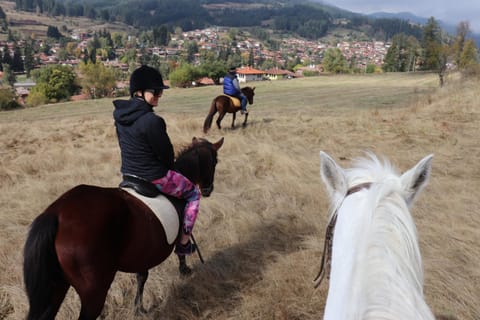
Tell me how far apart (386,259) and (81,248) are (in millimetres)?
2022

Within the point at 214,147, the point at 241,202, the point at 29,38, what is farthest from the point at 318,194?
the point at 29,38

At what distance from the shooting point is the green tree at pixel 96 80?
77.6 meters

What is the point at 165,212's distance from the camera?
3148 mm

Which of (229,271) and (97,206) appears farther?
(229,271)

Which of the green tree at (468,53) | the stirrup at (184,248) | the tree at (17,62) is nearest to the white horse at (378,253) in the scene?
the stirrup at (184,248)

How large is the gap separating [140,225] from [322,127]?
10.1m

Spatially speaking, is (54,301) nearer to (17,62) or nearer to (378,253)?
(378,253)

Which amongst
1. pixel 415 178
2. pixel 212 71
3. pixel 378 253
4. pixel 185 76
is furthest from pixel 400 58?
pixel 378 253

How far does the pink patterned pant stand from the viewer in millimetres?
3277

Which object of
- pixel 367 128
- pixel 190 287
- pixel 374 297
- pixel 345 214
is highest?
pixel 345 214

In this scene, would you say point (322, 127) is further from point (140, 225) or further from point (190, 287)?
point (140, 225)

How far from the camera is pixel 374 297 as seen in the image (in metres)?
1.20

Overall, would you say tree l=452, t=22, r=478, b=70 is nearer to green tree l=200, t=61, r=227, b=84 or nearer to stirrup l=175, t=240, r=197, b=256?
stirrup l=175, t=240, r=197, b=256

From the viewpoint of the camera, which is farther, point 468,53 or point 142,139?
point 468,53
